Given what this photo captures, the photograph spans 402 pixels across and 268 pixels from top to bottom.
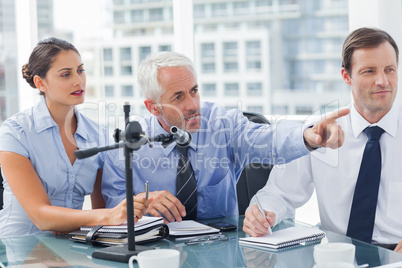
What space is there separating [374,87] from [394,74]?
3.6 inches

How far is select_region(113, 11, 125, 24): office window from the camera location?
17047 mm

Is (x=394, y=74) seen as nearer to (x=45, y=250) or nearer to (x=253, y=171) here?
(x=253, y=171)

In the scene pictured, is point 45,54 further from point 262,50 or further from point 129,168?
point 262,50

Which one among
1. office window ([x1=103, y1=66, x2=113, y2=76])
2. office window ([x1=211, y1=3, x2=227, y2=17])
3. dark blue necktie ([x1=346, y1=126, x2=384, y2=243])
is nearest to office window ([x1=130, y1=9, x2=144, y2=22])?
office window ([x1=103, y1=66, x2=113, y2=76])

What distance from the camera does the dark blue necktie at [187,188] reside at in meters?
1.97

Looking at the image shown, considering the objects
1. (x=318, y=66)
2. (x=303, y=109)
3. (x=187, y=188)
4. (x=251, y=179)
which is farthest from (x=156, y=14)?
(x=187, y=188)

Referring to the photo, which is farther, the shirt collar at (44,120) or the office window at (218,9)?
the office window at (218,9)

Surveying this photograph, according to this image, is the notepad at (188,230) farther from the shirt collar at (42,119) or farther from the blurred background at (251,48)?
the blurred background at (251,48)

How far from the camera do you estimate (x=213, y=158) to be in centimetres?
208

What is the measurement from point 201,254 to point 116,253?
237 millimetres

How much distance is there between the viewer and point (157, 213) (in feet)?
5.89

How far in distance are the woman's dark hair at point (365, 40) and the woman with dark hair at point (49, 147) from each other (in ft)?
3.52

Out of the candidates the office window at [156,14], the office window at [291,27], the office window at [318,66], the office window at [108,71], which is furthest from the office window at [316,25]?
the office window at [108,71]

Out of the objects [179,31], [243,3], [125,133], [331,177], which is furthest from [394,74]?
[243,3]
